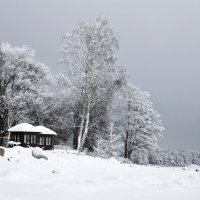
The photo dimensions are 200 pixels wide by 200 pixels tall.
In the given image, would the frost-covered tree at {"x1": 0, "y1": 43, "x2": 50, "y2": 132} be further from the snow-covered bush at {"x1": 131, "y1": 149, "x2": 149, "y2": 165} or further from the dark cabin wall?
the snow-covered bush at {"x1": 131, "y1": 149, "x2": 149, "y2": 165}

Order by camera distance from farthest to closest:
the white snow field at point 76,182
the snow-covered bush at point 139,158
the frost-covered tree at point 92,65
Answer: the snow-covered bush at point 139,158 < the frost-covered tree at point 92,65 < the white snow field at point 76,182

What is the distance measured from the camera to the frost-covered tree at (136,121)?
43.6 meters

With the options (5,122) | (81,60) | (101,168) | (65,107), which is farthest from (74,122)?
(101,168)

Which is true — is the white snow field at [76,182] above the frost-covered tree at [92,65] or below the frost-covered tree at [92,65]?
below

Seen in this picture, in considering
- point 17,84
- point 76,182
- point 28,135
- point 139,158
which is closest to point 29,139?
point 28,135

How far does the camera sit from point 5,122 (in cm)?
4247

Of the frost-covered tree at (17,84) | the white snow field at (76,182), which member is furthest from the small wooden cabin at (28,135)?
the white snow field at (76,182)

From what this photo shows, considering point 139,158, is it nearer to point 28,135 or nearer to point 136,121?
point 136,121

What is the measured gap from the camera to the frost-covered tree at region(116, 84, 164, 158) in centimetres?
4359

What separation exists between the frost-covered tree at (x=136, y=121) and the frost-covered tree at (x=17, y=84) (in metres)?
11.3

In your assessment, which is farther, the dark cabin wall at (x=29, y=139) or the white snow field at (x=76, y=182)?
the dark cabin wall at (x=29, y=139)

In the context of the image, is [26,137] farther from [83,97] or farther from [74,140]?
[74,140]

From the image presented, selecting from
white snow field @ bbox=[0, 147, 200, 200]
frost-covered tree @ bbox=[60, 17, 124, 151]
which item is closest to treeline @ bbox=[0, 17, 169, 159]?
frost-covered tree @ bbox=[60, 17, 124, 151]

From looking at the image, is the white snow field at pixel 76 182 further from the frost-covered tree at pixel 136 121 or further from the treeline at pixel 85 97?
the frost-covered tree at pixel 136 121
